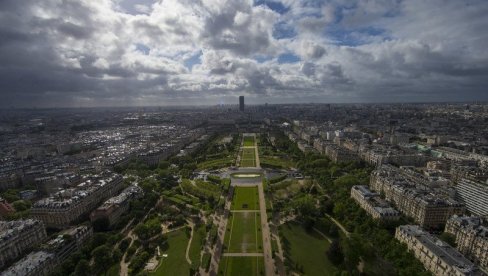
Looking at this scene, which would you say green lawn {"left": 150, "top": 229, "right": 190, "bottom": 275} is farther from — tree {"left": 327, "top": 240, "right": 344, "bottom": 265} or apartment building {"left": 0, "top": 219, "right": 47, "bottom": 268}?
apartment building {"left": 0, "top": 219, "right": 47, "bottom": 268}

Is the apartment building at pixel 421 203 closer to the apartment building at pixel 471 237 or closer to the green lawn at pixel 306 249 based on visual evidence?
the apartment building at pixel 471 237

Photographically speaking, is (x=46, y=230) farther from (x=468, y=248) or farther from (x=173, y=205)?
(x=468, y=248)

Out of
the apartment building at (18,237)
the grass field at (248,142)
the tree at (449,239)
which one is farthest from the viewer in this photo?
the grass field at (248,142)

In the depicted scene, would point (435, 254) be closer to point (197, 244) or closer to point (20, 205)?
point (197, 244)

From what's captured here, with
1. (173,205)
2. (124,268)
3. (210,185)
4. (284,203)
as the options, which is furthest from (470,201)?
(124,268)

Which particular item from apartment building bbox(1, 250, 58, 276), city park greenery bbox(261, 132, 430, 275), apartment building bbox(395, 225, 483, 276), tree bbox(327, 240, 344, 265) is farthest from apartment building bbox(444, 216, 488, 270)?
apartment building bbox(1, 250, 58, 276)

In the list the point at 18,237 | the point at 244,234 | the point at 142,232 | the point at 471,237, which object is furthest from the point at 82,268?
the point at 471,237

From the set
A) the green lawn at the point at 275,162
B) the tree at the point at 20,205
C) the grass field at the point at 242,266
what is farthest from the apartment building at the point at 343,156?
the tree at the point at 20,205
